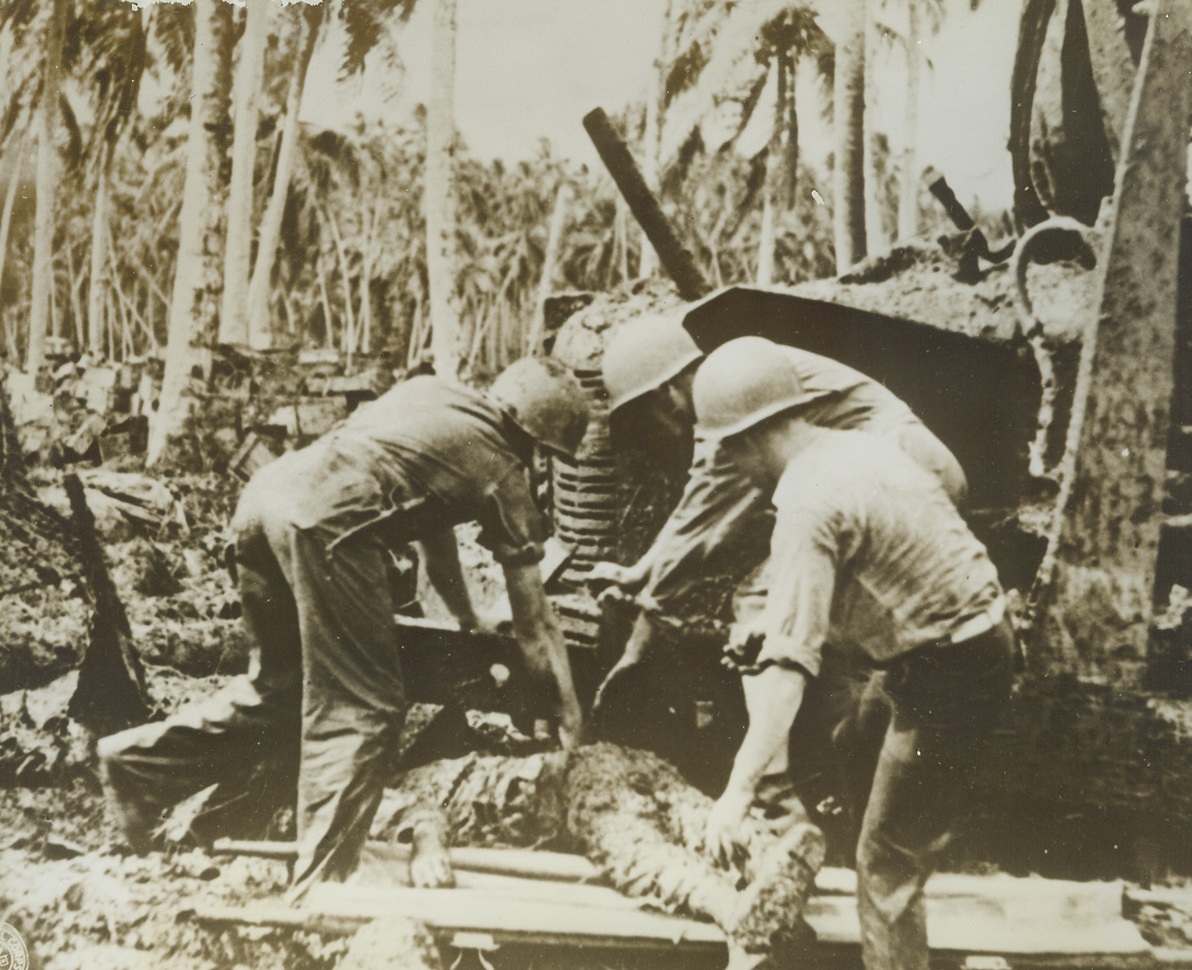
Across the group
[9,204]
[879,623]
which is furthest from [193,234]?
[879,623]

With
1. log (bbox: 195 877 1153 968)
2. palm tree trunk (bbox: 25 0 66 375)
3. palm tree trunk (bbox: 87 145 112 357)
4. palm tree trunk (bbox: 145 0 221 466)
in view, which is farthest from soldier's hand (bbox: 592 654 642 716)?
palm tree trunk (bbox: 25 0 66 375)

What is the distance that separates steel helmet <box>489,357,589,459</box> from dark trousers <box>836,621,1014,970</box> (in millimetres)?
1297

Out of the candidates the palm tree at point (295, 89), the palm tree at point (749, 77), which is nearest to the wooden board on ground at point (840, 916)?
the palm tree at point (749, 77)

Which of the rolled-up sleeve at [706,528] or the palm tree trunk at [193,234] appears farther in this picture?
the palm tree trunk at [193,234]

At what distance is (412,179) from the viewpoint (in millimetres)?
3547

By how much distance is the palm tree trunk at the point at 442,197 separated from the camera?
3484 mm

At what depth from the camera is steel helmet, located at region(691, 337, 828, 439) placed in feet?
9.73

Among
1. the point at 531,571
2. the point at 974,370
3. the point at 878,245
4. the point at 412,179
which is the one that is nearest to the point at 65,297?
the point at 412,179

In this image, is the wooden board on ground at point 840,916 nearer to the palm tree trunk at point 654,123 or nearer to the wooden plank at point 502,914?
the wooden plank at point 502,914

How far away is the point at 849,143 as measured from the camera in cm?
333

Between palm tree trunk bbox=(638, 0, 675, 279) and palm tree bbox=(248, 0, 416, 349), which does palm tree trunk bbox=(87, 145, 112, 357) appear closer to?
palm tree bbox=(248, 0, 416, 349)

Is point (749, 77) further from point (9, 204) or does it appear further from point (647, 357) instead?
point (9, 204)

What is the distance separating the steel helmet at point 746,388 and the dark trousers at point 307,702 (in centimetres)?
128

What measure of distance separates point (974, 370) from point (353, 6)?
263cm
